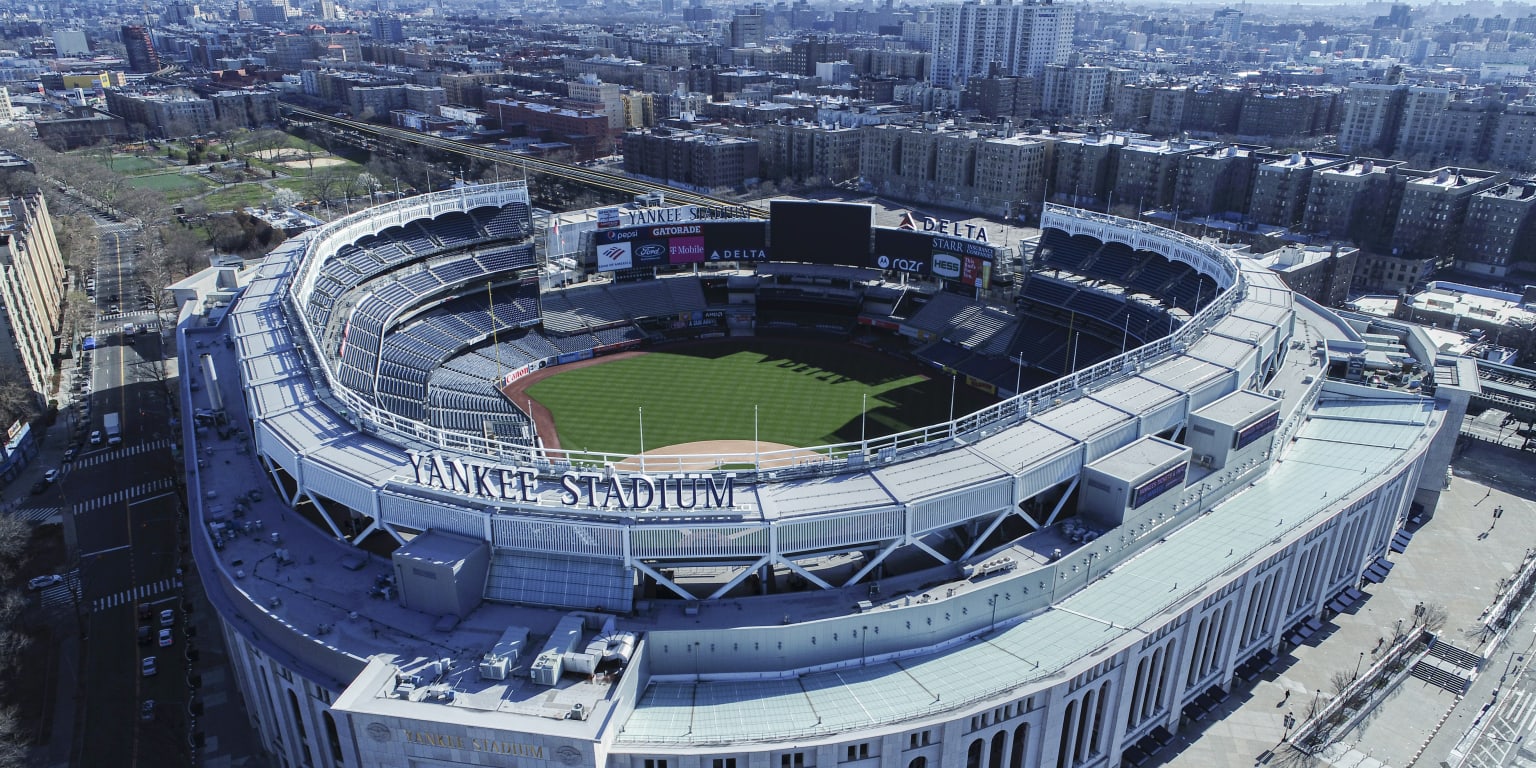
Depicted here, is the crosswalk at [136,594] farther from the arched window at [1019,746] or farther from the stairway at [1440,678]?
the stairway at [1440,678]

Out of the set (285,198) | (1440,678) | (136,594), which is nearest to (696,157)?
(285,198)

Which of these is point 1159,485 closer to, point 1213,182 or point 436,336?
point 436,336

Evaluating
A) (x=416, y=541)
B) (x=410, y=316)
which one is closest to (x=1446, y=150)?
(x=410, y=316)

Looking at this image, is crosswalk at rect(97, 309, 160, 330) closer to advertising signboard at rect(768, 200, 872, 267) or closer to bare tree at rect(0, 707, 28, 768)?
bare tree at rect(0, 707, 28, 768)

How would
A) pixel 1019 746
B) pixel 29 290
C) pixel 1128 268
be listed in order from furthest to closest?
pixel 1128 268 → pixel 29 290 → pixel 1019 746

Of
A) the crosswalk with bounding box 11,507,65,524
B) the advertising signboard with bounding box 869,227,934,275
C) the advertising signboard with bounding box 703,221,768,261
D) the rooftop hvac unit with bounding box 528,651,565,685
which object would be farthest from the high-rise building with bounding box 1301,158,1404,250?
the crosswalk with bounding box 11,507,65,524

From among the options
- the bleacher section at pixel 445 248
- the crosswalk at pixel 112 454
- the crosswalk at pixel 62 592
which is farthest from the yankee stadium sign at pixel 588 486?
the bleacher section at pixel 445 248
